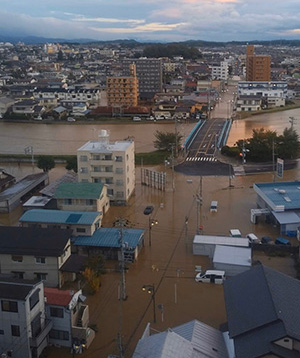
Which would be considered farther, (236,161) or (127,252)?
(236,161)

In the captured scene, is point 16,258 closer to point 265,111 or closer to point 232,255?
point 232,255

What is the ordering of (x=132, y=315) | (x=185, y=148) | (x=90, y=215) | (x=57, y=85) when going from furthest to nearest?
(x=57, y=85)
(x=185, y=148)
(x=90, y=215)
(x=132, y=315)

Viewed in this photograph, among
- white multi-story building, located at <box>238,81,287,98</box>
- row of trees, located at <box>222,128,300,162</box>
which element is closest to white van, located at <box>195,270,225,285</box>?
row of trees, located at <box>222,128,300,162</box>

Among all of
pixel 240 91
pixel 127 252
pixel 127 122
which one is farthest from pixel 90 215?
pixel 240 91

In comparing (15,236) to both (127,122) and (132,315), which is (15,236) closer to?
(132,315)

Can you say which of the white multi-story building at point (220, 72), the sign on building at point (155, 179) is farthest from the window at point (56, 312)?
the white multi-story building at point (220, 72)

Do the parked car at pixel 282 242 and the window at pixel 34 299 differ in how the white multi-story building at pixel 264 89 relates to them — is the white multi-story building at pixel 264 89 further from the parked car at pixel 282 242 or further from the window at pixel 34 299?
the window at pixel 34 299
